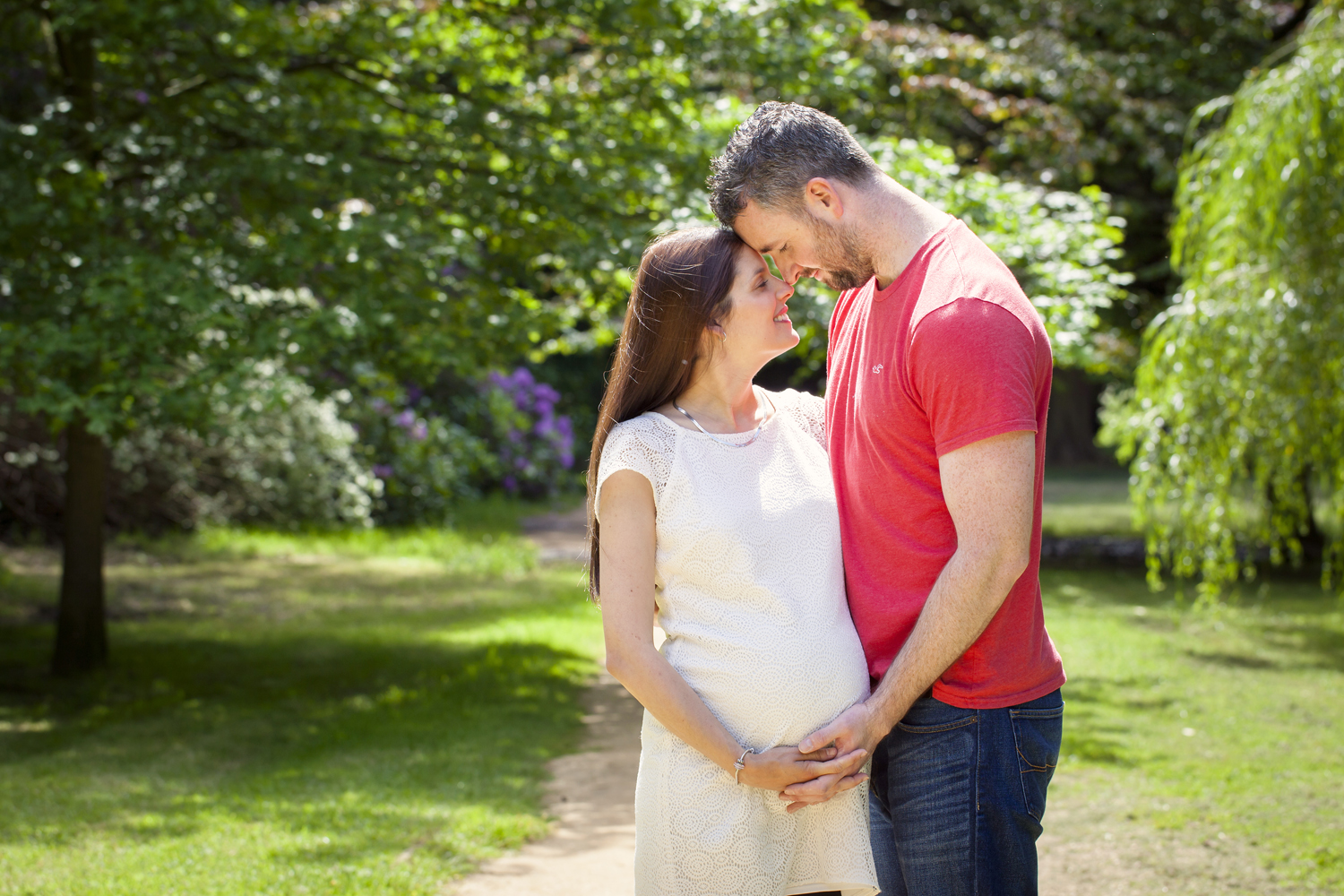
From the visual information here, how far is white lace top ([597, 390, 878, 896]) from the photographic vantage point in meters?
1.87

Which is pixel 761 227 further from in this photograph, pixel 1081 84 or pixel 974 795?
pixel 1081 84

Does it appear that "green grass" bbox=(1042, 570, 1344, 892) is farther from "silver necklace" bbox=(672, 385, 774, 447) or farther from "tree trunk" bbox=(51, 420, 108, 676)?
"tree trunk" bbox=(51, 420, 108, 676)

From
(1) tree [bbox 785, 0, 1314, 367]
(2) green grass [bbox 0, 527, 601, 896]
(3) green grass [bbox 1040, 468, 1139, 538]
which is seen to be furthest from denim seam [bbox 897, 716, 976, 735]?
(3) green grass [bbox 1040, 468, 1139, 538]

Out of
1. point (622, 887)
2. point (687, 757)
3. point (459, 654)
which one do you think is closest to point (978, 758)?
point (687, 757)

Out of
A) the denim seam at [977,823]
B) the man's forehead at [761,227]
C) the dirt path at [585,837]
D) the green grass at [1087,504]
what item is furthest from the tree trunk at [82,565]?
the green grass at [1087,504]

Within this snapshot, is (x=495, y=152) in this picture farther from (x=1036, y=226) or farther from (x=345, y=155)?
(x=1036, y=226)

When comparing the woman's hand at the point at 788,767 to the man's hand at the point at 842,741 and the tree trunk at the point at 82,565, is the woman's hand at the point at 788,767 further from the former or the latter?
the tree trunk at the point at 82,565

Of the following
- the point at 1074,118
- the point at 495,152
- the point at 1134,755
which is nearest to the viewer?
the point at 1134,755

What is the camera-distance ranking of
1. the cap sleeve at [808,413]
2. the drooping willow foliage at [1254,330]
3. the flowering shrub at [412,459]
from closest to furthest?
the cap sleeve at [808,413] < the drooping willow foliage at [1254,330] < the flowering shrub at [412,459]

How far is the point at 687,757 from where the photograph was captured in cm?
188

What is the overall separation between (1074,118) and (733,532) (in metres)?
8.43

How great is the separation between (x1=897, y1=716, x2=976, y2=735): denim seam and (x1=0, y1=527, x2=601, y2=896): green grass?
2461mm

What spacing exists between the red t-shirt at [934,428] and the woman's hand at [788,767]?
0.59 feet

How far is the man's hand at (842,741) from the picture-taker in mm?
1834
